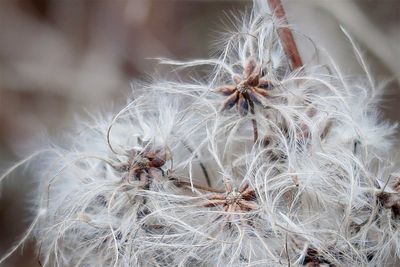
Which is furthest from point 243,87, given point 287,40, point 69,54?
point 69,54

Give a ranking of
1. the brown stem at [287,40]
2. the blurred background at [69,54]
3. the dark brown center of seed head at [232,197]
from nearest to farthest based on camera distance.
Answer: the dark brown center of seed head at [232,197] < the brown stem at [287,40] < the blurred background at [69,54]

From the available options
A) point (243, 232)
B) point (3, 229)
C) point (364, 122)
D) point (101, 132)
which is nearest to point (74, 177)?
point (101, 132)

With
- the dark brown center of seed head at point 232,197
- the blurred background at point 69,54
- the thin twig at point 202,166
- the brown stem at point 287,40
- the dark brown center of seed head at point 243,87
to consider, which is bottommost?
the blurred background at point 69,54

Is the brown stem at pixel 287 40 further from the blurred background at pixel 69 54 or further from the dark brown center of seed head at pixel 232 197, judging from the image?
the blurred background at pixel 69 54

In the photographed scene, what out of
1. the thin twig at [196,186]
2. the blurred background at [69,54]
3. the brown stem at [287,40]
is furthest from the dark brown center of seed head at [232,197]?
the blurred background at [69,54]

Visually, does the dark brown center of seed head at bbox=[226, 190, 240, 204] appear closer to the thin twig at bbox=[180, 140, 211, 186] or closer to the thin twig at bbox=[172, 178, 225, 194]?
the thin twig at bbox=[172, 178, 225, 194]

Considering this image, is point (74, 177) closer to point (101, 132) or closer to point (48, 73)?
point (101, 132)
